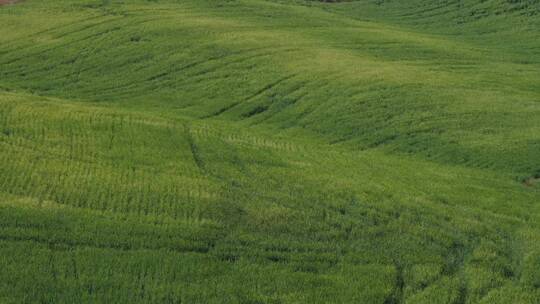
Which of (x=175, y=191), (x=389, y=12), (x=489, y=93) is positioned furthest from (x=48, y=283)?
(x=389, y=12)

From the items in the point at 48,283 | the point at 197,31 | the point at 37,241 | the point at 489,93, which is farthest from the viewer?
the point at 197,31

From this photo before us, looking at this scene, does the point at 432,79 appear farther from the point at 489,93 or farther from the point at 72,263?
the point at 72,263

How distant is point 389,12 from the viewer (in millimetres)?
71750

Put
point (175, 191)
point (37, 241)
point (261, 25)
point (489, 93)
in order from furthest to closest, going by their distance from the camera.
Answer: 1. point (261, 25)
2. point (489, 93)
3. point (175, 191)
4. point (37, 241)

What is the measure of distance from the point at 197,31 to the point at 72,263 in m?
38.1

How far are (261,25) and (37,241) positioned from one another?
4168cm

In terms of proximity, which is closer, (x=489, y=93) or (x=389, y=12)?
(x=489, y=93)

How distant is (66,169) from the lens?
85.8ft

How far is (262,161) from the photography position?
3005 centimetres

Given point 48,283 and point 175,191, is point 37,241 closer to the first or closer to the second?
point 48,283

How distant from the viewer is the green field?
798 inches

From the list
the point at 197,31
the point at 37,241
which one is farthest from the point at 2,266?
the point at 197,31

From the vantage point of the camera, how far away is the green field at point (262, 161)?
20.3m

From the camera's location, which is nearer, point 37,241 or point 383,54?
point 37,241
